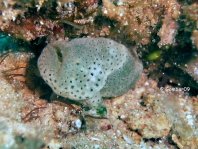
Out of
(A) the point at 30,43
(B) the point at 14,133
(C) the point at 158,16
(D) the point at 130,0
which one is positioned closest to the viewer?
(B) the point at 14,133

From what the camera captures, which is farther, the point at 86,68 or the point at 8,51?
the point at 8,51

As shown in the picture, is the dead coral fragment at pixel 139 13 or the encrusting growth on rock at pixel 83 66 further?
the encrusting growth on rock at pixel 83 66

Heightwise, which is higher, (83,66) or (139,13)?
(139,13)

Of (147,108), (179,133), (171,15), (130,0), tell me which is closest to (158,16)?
(171,15)

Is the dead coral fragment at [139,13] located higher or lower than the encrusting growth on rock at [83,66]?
higher

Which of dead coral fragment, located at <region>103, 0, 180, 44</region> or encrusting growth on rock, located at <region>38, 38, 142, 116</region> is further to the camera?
encrusting growth on rock, located at <region>38, 38, 142, 116</region>

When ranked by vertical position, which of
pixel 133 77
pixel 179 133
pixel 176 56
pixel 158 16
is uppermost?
pixel 158 16

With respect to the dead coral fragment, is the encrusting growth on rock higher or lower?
lower

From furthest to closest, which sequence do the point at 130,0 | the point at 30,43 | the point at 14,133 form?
the point at 30,43 < the point at 130,0 < the point at 14,133

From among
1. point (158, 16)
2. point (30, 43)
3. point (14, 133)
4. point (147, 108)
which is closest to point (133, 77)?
point (147, 108)

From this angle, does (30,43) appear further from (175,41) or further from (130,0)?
(175,41)

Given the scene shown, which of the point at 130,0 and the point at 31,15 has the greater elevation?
the point at 130,0
